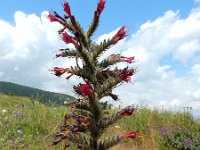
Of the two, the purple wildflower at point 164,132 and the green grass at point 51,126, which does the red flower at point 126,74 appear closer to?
the green grass at point 51,126

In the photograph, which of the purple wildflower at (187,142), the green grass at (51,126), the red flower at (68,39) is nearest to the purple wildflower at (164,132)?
the green grass at (51,126)

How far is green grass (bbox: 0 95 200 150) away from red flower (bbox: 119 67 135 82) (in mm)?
8513

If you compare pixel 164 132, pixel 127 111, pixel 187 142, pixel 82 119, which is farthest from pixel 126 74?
pixel 164 132

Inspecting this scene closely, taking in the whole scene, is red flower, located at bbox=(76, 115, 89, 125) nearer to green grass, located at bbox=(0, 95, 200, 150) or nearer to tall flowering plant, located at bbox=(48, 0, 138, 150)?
tall flowering plant, located at bbox=(48, 0, 138, 150)

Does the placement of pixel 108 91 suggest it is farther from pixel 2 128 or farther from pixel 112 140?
pixel 2 128

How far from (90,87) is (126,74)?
39 cm

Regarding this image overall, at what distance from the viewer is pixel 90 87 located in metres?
3.88

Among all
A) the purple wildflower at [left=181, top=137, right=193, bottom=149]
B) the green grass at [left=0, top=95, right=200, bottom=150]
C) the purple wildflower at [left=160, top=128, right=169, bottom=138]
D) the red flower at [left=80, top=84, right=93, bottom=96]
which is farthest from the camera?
the purple wildflower at [left=160, top=128, right=169, bottom=138]

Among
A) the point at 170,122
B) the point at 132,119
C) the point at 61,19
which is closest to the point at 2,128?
the point at 132,119

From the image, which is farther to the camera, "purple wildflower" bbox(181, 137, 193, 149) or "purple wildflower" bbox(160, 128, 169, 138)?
"purple wildflower" bbox(160, 128, 169, 138)

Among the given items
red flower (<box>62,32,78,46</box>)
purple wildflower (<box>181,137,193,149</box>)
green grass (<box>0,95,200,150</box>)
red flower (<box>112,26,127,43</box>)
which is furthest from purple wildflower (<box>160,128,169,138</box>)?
red flower (<box>62,32,78,46</box>)

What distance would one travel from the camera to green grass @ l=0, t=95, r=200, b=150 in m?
13.3

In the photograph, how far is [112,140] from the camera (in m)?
4.01

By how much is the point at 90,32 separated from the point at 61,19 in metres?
0.30
